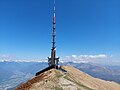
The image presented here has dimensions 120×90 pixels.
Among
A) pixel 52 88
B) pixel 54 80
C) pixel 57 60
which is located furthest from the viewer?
pixel 57 60

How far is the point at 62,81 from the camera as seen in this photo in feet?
147

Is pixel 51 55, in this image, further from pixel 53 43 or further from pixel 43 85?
pixel 43 85

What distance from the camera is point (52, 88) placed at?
133 ft

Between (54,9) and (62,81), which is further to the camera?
(54,9)

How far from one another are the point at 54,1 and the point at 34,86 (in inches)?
1650

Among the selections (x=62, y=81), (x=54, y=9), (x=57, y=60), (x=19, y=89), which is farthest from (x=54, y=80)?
(x=54, y=9)

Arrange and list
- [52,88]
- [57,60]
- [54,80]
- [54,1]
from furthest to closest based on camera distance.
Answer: [54,1], [57,60], [54,80], [52,88]

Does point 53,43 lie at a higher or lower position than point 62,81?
higher

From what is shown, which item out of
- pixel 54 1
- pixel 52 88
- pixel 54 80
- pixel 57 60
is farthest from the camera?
pixel 54 1

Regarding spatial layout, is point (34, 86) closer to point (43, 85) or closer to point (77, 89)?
point (43, 85)

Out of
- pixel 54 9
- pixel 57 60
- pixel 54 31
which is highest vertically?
pixel 54 9

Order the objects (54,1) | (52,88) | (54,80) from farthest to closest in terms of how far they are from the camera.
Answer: (54,1) < (54,80) < (52,88)

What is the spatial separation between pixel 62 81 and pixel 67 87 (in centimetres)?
351

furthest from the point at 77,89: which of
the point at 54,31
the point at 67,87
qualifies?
the point at 54,31
